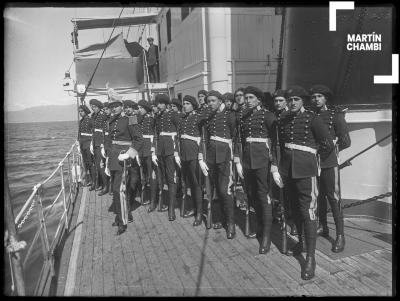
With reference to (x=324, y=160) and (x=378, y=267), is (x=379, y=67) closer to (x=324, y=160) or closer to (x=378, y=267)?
(x=324, y=160)

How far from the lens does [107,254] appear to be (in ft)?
13.2

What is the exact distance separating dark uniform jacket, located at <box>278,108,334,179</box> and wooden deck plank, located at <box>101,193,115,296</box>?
213 centimetres

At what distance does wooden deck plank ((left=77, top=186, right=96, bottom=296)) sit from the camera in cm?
327

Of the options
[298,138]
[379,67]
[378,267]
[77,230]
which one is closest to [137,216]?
[77,230]

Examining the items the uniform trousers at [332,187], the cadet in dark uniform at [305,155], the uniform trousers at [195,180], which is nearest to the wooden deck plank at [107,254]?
the uniform trousers at [195,180]

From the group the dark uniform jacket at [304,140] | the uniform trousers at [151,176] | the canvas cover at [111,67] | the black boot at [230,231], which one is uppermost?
the canvas cover at [111,67]

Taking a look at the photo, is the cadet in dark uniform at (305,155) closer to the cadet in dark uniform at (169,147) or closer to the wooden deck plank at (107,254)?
the wooden deck plank at (107,254)

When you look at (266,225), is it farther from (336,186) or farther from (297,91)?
(297,91)

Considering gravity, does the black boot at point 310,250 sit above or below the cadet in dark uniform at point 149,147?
below

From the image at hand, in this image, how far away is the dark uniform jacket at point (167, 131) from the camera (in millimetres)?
5246

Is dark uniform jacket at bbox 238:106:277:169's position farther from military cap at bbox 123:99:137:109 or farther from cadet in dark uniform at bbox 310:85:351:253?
military cap at bbox 123:99:137:109

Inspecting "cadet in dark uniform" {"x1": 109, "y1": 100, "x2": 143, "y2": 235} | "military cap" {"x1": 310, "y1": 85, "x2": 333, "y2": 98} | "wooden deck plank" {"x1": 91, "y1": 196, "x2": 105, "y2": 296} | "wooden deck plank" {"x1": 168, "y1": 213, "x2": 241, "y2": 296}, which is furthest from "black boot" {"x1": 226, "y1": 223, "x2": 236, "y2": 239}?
"military cap" {"x1": 310, "y1": 85, "x2": 333, "y2": 98}

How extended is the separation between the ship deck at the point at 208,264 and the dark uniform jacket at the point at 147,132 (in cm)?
142

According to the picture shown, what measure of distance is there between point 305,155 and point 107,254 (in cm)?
258
